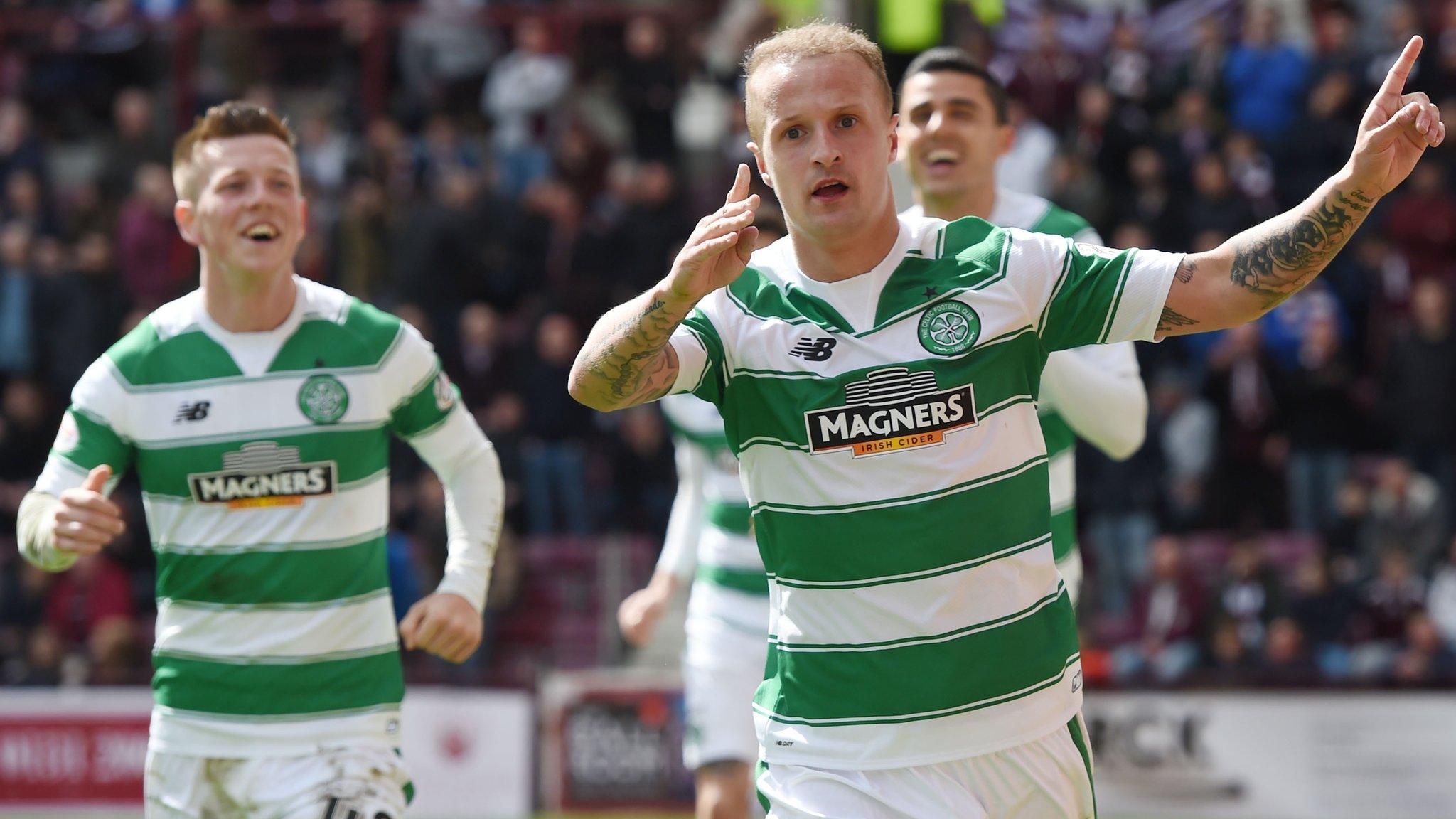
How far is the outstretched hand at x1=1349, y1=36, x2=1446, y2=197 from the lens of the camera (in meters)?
3.62

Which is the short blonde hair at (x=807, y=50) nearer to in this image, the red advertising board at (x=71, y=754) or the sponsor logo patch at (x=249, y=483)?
the sponsor logo patch at (x=249, y=483)

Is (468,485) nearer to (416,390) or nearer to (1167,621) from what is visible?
(416,390)

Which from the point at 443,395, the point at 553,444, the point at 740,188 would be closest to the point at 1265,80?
the point at 553,444

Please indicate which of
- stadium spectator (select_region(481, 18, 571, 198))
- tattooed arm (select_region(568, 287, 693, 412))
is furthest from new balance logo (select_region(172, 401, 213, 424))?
stadium spectator (select_region(481, 18, 571, 198))

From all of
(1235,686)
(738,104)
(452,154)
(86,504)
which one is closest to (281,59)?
(452,154)

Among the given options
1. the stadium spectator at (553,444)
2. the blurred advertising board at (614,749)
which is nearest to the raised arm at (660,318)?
the blurred advertising board at (614,749)

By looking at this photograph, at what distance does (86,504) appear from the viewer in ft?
15.4

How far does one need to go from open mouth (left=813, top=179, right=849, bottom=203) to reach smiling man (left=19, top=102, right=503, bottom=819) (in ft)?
5.97

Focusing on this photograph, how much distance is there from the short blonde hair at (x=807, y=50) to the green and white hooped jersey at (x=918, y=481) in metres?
0.43

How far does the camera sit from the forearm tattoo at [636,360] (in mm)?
3891

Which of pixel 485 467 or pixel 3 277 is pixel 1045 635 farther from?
pixel 3 277

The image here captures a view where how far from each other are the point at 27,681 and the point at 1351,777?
30.3 feet

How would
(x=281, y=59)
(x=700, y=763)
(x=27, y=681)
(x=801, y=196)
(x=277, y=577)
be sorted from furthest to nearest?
1. (x=281, y=59)
2. (x=27, y=681)
3. (x=700, y=763)
4. (x=277, y=577)
5. (x=801, y=196)

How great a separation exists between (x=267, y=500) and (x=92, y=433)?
0.58 m
